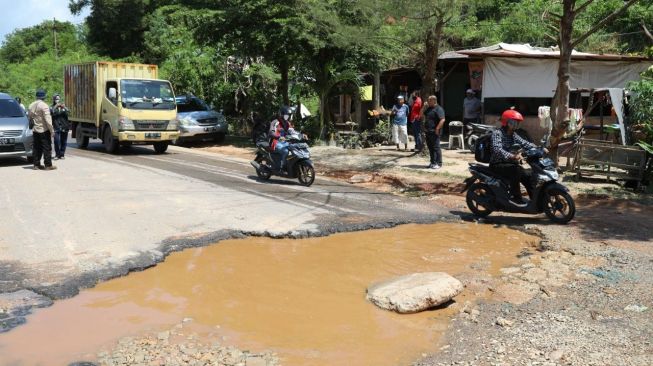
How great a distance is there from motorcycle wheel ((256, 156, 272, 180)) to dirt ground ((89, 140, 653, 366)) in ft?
12.1

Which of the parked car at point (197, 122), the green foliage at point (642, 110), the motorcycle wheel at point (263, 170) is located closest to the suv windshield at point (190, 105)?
the parked car at point (197, 122)

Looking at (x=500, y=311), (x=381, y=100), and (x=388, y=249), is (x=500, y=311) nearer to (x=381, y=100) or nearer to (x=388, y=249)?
(x=388, y=249)

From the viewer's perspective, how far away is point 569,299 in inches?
201

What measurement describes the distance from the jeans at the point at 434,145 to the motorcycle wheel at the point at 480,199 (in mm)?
4569

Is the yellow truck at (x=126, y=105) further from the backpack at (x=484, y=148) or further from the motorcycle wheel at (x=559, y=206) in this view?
the motorcycle wheel at (x=559, y=206)

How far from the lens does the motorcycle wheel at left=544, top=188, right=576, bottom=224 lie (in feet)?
25.6

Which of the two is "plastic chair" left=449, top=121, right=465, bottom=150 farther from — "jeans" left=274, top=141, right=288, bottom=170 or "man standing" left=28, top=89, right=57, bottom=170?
"man standing" left=28, top=89, right=57, bottom=170

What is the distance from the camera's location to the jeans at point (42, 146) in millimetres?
12280

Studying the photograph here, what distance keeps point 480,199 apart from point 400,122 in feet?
28.5

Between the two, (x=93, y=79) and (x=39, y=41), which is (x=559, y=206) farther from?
(x=39, y=41)

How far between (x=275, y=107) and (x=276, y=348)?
61.5 ft

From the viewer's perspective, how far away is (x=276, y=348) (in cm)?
433

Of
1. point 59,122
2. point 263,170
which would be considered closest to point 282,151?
point 263,170

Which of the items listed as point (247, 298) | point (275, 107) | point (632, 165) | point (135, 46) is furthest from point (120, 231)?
point (135, 46)
